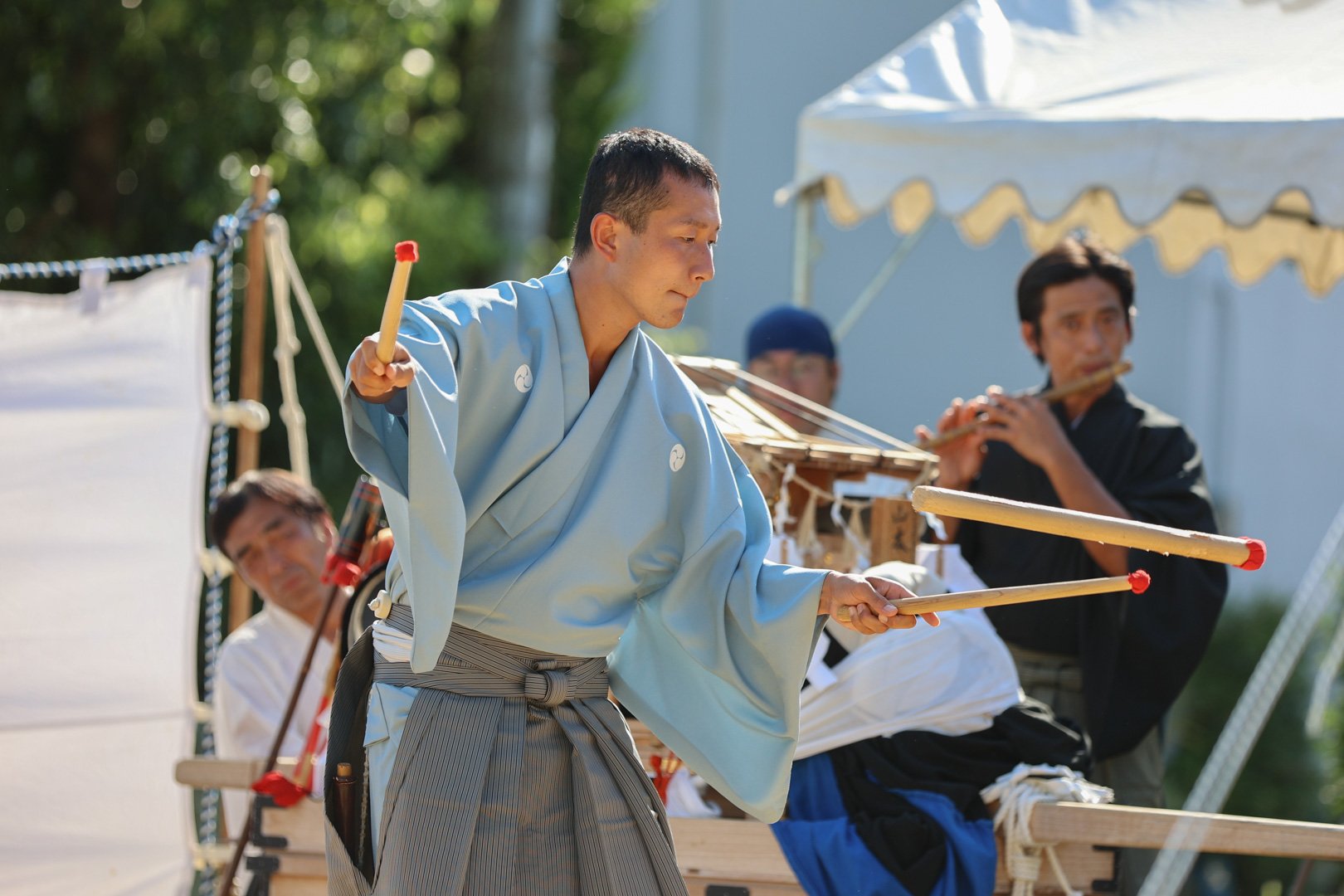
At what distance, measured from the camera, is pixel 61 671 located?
12.3ft

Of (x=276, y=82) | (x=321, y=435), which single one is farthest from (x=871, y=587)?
(x=321, y=435)

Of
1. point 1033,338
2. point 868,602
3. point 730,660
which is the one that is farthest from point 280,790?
point 1033,338

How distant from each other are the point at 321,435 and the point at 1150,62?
4.40 metres

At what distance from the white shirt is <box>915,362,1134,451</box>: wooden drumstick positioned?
5.21 ft

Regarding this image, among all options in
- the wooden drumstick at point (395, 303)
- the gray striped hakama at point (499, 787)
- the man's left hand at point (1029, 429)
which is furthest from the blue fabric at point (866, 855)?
the wooden drumstick at point (395, 303)

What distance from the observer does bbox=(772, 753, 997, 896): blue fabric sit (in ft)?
9.45

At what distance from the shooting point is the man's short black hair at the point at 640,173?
226 cm

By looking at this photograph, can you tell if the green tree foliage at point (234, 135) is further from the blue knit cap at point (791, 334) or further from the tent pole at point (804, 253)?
the blue knit cap at point (791, 334)

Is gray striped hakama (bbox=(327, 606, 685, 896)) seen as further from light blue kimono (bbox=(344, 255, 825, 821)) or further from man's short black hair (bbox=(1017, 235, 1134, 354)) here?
man's short black hair (bbox=(1017, 235, 1134, 354))

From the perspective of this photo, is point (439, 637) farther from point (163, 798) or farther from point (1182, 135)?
point (1182, 135)

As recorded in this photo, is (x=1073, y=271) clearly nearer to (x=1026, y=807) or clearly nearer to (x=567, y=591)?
(x=1026, y=807)

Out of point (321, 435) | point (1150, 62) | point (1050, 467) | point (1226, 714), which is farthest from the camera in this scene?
point (1226, 714)

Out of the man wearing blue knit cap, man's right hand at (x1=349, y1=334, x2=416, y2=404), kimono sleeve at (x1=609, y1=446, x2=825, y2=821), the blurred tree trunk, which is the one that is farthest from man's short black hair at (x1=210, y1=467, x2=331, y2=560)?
the blurred tree trunk

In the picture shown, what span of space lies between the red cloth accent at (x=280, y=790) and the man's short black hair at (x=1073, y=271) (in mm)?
2071
